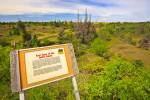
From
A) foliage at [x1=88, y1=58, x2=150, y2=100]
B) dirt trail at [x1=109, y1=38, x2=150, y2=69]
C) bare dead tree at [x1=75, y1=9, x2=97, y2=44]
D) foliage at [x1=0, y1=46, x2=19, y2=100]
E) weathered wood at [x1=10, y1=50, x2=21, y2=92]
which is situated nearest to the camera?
weathered wood at [x1=10, y1=50, x2=21, y2=92]

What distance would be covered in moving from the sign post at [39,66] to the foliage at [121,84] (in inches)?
196

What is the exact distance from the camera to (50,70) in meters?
8.17

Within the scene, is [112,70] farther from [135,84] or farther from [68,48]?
[68,48]

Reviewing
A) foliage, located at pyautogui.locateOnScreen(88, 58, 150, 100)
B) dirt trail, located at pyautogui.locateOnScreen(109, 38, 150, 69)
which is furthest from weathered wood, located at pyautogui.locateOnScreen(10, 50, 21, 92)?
dirt trail, located at pyautogui.locateOnScreen(109, 38, 150, 69)

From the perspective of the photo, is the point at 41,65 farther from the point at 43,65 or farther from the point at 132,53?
the point at 132,53

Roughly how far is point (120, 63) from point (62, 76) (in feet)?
21.2

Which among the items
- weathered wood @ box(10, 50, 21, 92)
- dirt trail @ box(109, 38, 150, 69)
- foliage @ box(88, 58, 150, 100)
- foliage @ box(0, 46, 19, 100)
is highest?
weathered wood @ box(10, 50, 21, 92)

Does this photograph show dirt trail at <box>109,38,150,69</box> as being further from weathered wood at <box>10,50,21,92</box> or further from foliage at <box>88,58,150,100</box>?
weathered wood at <box>10,50,21,92</box>

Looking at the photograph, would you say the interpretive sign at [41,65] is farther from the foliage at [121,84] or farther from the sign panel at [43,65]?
the foliage at [121,84]

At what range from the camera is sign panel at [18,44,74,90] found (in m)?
7.62

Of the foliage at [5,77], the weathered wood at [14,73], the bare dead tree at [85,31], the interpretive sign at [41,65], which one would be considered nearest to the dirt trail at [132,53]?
the bare dead tree at [85,31]

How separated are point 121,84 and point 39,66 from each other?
6.76m

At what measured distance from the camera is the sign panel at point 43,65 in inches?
300

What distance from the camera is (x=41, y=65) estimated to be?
800 centimetres
